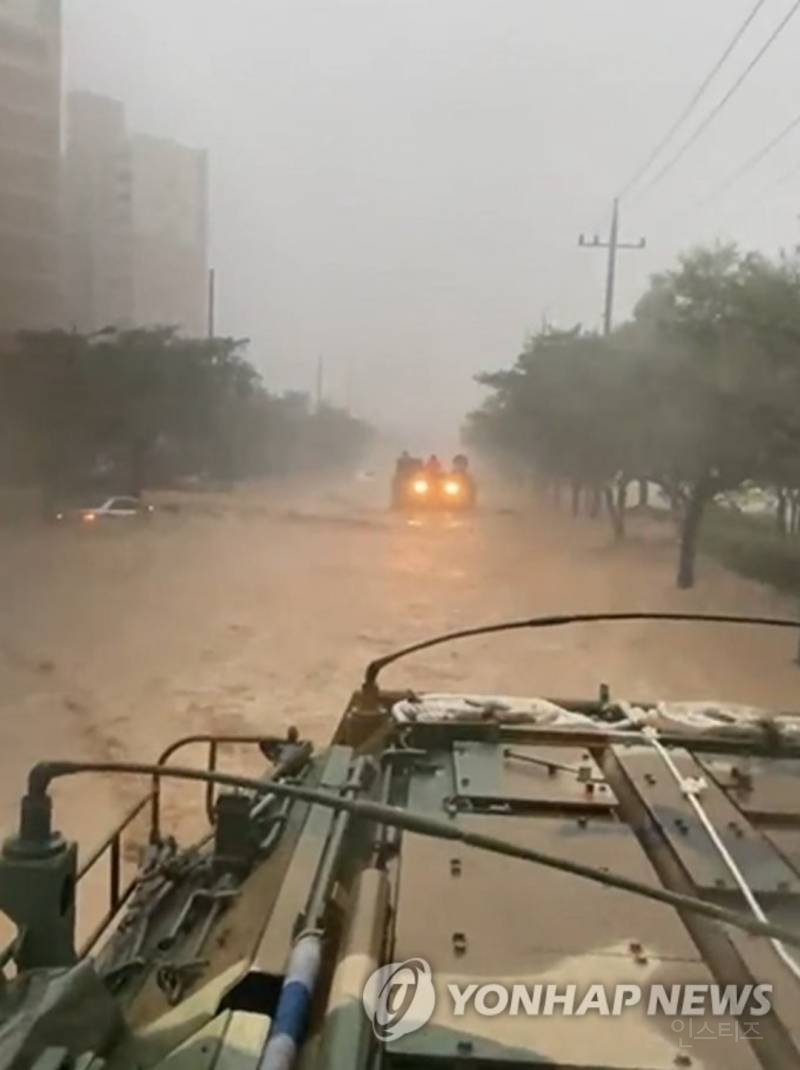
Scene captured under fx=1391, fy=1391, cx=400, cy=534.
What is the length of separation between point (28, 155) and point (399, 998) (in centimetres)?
1011

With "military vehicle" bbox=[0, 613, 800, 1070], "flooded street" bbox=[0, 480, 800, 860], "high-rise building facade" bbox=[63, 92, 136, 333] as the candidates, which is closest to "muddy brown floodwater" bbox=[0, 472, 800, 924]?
"flooded street" bbox=[0, 480, 800, 860]

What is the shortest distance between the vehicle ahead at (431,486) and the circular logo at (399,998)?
12724 mm

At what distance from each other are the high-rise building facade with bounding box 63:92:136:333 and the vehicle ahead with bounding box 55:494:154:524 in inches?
59.5

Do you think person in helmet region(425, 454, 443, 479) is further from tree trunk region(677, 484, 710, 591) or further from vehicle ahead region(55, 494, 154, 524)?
tree trunk region(677, 484, 710, 591)

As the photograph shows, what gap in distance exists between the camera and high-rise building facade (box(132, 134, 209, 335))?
12.6m

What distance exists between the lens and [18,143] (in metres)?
10.2

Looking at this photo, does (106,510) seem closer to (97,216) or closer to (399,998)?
(97,216)

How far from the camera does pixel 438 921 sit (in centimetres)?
127

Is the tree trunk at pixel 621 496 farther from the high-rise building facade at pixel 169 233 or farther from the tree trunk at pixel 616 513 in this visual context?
the high-rise building facade at pixel 169 233

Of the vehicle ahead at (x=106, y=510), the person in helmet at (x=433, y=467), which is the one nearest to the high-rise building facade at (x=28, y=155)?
the vehicle ahead at (x=106, y=510)

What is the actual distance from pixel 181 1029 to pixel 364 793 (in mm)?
626

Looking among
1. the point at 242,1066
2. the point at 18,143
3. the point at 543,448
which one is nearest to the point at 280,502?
the point at 543,448

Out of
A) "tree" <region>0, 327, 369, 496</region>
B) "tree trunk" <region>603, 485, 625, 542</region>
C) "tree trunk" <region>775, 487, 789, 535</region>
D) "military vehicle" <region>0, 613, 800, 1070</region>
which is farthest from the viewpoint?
"tree trunk" <region>603, 485, 625, 542</region>

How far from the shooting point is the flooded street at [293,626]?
635cm
